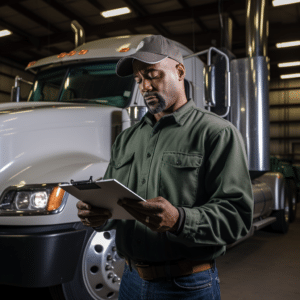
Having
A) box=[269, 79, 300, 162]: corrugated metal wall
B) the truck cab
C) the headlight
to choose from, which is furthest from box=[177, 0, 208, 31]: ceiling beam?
the headlight

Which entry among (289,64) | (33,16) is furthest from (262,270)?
(289,64)

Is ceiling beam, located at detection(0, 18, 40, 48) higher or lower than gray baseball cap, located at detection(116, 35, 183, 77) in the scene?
higher

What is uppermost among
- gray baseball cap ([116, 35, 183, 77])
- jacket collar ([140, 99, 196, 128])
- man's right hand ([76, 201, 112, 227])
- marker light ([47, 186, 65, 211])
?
gray baseball cap ([116, 35, 183, 77])

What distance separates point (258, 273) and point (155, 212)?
378 cm

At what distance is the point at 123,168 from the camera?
169 centimetres

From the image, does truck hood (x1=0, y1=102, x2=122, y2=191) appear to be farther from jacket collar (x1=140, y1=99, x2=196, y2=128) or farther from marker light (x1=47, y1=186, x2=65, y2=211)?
jacket collar (x1=140, y1=99, x2=196, y2=128)

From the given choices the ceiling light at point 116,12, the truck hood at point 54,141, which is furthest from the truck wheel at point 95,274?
the ceiling light at point 116,12

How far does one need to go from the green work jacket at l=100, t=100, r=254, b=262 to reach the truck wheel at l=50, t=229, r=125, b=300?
139cm

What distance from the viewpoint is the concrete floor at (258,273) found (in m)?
3.70

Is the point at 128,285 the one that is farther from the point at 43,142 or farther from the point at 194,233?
the point at 43,142

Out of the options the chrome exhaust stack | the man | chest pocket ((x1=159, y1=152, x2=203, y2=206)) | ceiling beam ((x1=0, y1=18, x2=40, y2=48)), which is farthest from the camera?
ceiling beam ((x1=0, y1=18, x2=40, y2=48))

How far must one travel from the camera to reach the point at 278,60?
64.2 feet

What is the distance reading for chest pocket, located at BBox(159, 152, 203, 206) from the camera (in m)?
1.41

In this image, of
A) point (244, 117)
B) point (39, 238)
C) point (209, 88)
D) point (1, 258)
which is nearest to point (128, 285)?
point (39, 238)
